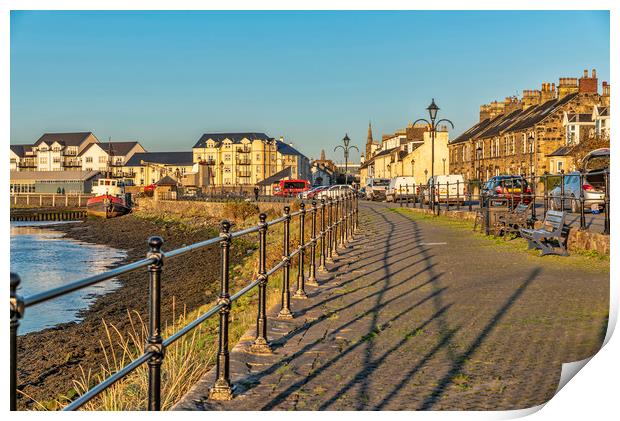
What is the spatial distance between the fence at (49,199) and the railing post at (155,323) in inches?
4661

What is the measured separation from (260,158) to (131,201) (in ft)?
84.9

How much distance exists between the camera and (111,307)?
20578 millimetres

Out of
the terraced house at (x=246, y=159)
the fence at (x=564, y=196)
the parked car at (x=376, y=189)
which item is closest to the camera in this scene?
the fence at (x=564, y=196)

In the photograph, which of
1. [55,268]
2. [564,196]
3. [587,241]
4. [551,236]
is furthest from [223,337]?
[55,268]

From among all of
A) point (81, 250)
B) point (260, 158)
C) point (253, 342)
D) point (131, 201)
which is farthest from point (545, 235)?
point (260, 158)

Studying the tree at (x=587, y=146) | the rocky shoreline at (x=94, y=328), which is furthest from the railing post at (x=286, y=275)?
the tree at (x=587, y=146)

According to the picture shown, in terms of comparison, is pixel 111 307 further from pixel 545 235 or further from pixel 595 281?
pixel 595 281

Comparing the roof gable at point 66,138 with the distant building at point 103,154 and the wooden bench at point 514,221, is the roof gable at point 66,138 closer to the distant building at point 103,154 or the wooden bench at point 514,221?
the distant building at point 103,154

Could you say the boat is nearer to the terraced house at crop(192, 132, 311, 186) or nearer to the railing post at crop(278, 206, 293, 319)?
the terraced house at crop(192, 132, 311, 186)

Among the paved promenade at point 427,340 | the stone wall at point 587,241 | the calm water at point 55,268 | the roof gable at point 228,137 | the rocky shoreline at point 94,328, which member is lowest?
the calm water at point 55,268

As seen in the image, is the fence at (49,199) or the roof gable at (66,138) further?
the roof gable at (66,138)

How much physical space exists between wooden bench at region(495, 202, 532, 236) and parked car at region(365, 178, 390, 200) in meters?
41.0

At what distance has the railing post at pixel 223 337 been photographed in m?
5.39

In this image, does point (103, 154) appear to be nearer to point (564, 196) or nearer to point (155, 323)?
point (564, 196)
